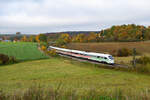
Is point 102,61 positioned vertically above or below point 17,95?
below

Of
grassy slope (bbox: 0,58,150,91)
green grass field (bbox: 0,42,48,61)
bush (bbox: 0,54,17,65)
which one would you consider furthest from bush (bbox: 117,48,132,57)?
bush (bbox: 0,54,17,65)

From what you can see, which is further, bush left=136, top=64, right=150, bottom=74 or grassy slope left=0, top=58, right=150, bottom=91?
bush left=136, top=64, right=150, bottom=74

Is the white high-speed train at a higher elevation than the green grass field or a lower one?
higher

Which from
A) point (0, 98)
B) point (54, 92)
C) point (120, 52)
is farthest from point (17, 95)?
point (120, 52)

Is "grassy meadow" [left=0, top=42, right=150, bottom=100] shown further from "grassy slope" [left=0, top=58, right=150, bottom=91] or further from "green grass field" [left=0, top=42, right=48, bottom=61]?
"green grass field" [left=0, top=42, right=48, bottom=61]

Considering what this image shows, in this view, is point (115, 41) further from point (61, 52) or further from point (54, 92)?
point (54, 92)

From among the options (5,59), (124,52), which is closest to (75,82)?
(5,59)

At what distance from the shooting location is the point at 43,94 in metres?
3.96

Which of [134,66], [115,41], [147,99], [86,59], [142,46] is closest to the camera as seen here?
[147,99]

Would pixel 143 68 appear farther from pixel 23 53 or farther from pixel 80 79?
pixel 23 53

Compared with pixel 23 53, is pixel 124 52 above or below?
above

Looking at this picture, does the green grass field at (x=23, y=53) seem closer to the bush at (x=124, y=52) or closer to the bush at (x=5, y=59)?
the bush at (x=5, y=59)

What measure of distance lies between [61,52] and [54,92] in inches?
2201

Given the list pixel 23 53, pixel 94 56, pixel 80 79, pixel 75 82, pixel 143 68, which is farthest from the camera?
pixel 23 53
